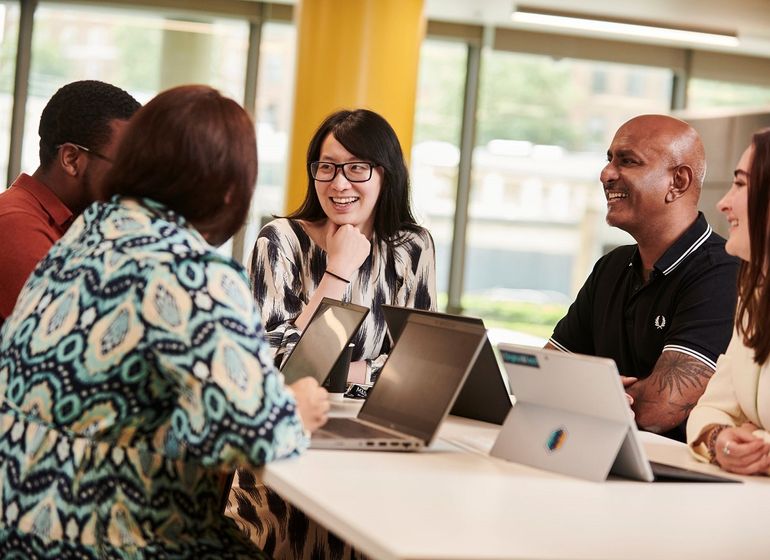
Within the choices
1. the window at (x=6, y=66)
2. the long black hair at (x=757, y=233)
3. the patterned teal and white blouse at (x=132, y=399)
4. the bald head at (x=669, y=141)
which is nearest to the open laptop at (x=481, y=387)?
the long black hair at (x=757, y=233)

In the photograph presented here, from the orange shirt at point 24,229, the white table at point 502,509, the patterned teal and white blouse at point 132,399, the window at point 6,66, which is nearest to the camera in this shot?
the white table at point 502,509

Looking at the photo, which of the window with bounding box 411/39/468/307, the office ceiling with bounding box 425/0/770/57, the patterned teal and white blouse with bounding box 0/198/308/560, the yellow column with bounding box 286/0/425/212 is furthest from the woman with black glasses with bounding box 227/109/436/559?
the window with bounding box 411/39/468/307

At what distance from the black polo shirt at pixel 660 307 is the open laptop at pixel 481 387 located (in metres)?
0.73

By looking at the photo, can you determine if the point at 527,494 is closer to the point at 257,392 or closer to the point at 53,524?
the point at 257,392

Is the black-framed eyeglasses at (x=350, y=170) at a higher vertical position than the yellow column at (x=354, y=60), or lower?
lower

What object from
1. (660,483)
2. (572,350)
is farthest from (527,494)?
(572,350)

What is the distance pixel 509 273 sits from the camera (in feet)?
31.3

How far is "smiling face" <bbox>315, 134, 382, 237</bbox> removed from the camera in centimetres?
339

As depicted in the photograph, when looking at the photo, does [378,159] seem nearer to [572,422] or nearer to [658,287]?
[658,287]

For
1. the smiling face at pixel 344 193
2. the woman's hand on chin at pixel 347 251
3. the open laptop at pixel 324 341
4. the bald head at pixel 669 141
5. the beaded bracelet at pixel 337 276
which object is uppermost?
the bald head at pixel 669 141

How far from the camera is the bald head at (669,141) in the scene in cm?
344

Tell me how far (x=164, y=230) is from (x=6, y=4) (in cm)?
773

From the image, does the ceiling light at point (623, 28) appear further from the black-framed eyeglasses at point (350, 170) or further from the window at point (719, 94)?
the black-framed eyeglasses at point (350, 170)

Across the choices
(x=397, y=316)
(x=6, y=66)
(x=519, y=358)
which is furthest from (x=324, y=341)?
(x=6, y=66)
